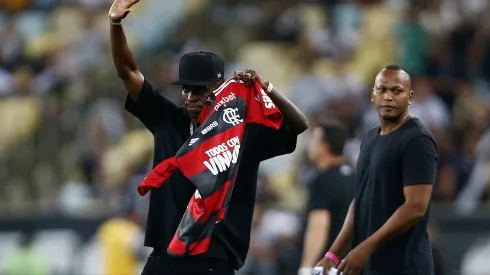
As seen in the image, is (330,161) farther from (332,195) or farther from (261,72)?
(261,72)

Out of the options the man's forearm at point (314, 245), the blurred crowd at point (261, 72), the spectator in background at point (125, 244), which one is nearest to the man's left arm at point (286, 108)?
the man's forearm at point (314, 245)

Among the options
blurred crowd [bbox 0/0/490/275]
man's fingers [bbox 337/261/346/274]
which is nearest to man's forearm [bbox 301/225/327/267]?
man's fingers [bbox 337/261/346/274]

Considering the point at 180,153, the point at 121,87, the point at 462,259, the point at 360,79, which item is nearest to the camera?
the point at 180,153

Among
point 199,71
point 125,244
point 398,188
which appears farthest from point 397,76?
point 125,244

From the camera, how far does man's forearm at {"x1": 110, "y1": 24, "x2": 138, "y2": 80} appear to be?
6691mm

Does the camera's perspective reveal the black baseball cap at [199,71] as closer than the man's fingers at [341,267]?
No

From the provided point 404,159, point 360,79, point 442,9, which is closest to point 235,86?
point 404,159

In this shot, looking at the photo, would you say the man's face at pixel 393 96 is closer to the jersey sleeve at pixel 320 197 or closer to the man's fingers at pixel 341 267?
→ the man's fingers at pixel 341 267

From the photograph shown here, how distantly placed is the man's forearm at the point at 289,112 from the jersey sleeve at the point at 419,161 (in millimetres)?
606

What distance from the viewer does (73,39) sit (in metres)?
18.3

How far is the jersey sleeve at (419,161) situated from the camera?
649cm

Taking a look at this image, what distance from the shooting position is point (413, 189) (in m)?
6.48

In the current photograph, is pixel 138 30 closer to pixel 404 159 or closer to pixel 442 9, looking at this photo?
pixel 442 9

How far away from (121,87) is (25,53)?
2024 millimetres
